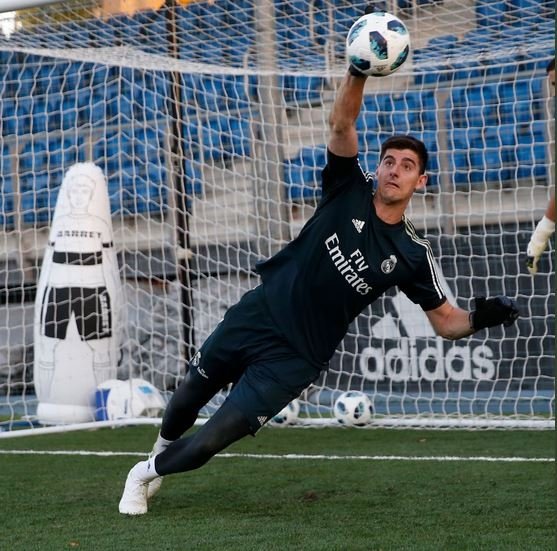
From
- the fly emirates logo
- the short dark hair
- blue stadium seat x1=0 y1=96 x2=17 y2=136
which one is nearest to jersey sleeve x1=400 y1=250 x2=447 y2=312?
the fly emirates logo

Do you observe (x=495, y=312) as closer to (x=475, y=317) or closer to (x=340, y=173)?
(x=475, y=317)

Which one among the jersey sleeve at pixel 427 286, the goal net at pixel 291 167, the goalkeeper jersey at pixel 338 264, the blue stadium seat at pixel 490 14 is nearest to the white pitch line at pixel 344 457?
the goal net at pixel 291 167

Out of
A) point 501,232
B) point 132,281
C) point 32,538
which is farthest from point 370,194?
point 132,281

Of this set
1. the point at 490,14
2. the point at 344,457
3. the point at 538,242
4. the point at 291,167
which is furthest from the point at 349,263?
the point at 291,167

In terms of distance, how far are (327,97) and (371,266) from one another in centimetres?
622

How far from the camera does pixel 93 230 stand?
977cm

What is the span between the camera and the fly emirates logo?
465 centimetres

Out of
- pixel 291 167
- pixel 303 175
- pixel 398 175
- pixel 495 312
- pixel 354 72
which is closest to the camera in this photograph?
pixel 354 72

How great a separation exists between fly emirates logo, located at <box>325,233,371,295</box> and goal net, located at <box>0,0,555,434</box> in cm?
448

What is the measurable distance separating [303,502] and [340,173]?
66.3 inches

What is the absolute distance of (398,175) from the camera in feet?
15.3

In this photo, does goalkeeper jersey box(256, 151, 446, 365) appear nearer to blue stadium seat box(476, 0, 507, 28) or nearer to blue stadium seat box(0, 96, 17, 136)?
blue stadium seat box(476, 0, 507, 28)

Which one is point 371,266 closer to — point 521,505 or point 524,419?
point 521,505

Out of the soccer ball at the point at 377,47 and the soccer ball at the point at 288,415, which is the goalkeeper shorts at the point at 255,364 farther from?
the soccer ball at the point at 288,415
